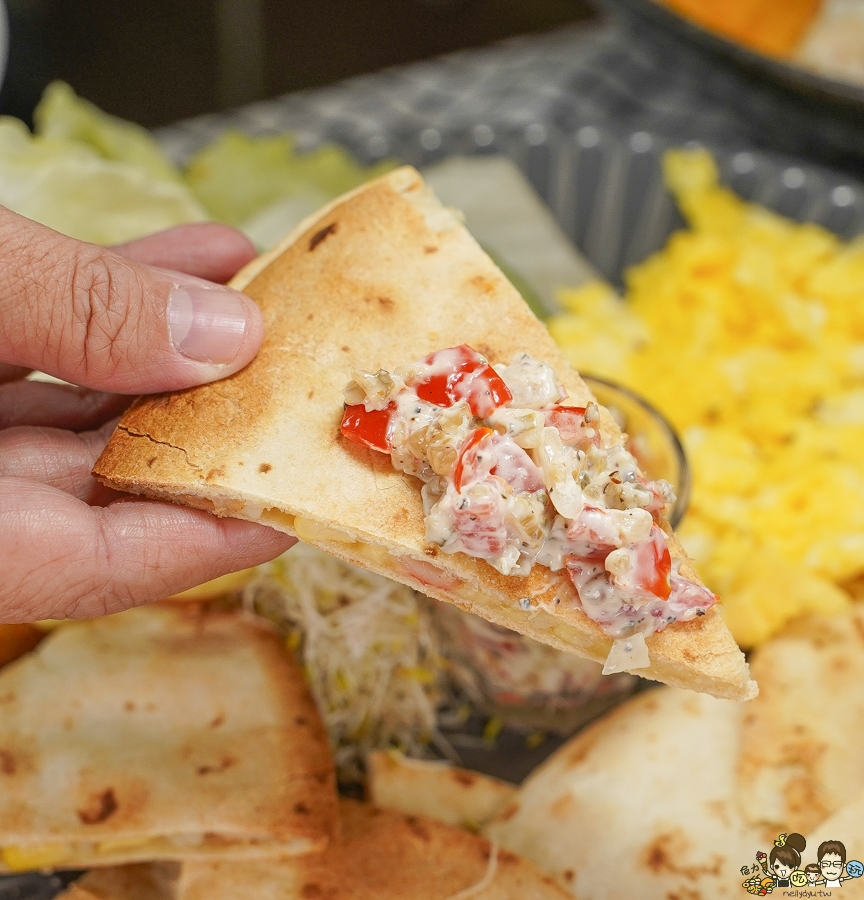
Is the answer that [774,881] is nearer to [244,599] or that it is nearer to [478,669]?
[478,669]

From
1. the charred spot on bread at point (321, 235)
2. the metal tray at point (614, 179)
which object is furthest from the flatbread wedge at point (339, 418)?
the metal tray at point (614, 179)

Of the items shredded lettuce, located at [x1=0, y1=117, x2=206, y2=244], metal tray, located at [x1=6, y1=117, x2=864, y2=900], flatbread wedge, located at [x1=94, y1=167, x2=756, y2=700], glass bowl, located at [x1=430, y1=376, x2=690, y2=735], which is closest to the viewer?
flatbread wedge, located at [x1=94, y1=167, x2=756, y2=700]

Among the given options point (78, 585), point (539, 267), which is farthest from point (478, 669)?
point (539, 267)

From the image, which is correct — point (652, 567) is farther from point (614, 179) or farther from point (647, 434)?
point (614, 179)

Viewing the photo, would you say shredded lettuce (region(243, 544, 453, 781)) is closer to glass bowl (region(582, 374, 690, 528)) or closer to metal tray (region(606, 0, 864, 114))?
glass bowl (region(582, 374, 690, 528))

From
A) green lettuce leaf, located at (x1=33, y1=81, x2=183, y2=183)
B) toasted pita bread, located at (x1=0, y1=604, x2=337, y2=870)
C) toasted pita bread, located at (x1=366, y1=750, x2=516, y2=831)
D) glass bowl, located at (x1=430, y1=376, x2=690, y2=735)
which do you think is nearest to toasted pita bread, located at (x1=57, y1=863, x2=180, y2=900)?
toasted pita bread, located at (x1=0, y1=604, x2=337, y2=870)
